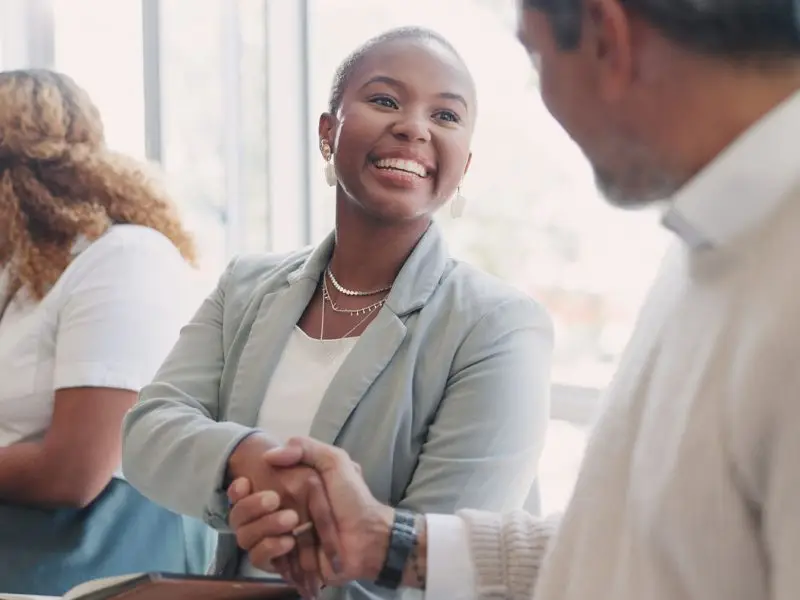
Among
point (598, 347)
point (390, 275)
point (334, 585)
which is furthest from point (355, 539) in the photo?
point (598, 347)

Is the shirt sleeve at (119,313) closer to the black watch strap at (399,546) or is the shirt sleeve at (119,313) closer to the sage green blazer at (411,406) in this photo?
the sage green blazer at (411,406)

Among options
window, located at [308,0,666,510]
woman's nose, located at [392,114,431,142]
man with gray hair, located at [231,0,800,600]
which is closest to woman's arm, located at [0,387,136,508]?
woman's nose, located at [392,114,431,142]

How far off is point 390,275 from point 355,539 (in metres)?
0.45

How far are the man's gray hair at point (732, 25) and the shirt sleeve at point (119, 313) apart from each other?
1.31 m

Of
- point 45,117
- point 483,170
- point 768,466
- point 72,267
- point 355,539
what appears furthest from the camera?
point 483,170

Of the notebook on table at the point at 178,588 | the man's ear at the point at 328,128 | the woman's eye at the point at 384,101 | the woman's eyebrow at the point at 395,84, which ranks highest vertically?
the woman's eyebrow at the point at 395,84

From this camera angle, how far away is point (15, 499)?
175 cm

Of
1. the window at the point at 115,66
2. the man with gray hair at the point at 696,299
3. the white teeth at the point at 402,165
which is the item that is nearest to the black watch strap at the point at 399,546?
the man with gray hair at the point at 696,299

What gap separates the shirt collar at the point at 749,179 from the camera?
0.69 metres

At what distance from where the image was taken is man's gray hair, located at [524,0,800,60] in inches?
26.8

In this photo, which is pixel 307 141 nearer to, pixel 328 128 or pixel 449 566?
pixel 328 128

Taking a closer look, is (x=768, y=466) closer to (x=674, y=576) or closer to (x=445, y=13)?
(x=674, y=576)

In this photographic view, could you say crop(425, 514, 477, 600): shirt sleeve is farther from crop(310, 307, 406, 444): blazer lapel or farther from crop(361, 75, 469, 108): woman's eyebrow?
crop(361, 75, 469, 108): woman's eyebrow

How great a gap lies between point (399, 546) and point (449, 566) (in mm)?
67
